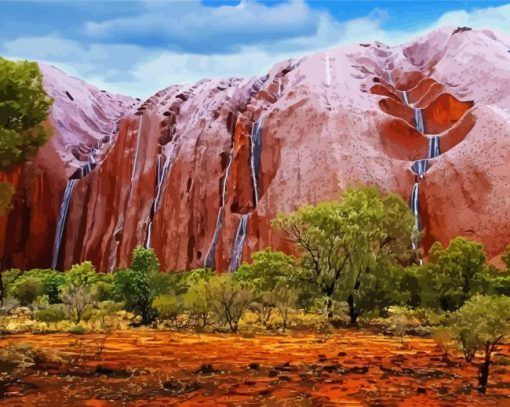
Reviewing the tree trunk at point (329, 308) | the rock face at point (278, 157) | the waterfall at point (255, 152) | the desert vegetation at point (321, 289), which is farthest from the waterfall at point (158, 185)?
the tree trunk at point (329, 308)

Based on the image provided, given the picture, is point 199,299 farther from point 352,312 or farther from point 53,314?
point 352,312

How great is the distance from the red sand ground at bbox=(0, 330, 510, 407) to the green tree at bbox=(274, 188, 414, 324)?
7.30 m

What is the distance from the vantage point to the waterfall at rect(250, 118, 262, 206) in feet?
208

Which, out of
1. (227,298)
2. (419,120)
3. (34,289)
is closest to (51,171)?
(34,289)

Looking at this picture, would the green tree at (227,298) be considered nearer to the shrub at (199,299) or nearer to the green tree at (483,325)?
the shrub at (199,299)

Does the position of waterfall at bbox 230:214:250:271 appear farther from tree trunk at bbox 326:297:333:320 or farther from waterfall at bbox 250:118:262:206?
tree trunk at bbox 326:297:333:320

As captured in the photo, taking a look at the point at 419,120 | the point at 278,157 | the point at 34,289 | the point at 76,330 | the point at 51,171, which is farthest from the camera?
the point at 51,171

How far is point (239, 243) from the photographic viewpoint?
5888 centimetres

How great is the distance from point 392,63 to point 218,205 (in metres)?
29.4

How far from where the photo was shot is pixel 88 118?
87438 mm

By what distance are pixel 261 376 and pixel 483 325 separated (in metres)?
4.81

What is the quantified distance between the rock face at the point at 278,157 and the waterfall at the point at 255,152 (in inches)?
5.1

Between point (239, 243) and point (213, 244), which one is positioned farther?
point (213, 244)

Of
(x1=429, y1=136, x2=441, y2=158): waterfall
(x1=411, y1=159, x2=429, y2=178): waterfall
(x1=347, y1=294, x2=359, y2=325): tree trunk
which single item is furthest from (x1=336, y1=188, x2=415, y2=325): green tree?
(x1=429, y1=136, x2=441, y2=158): waterfall
